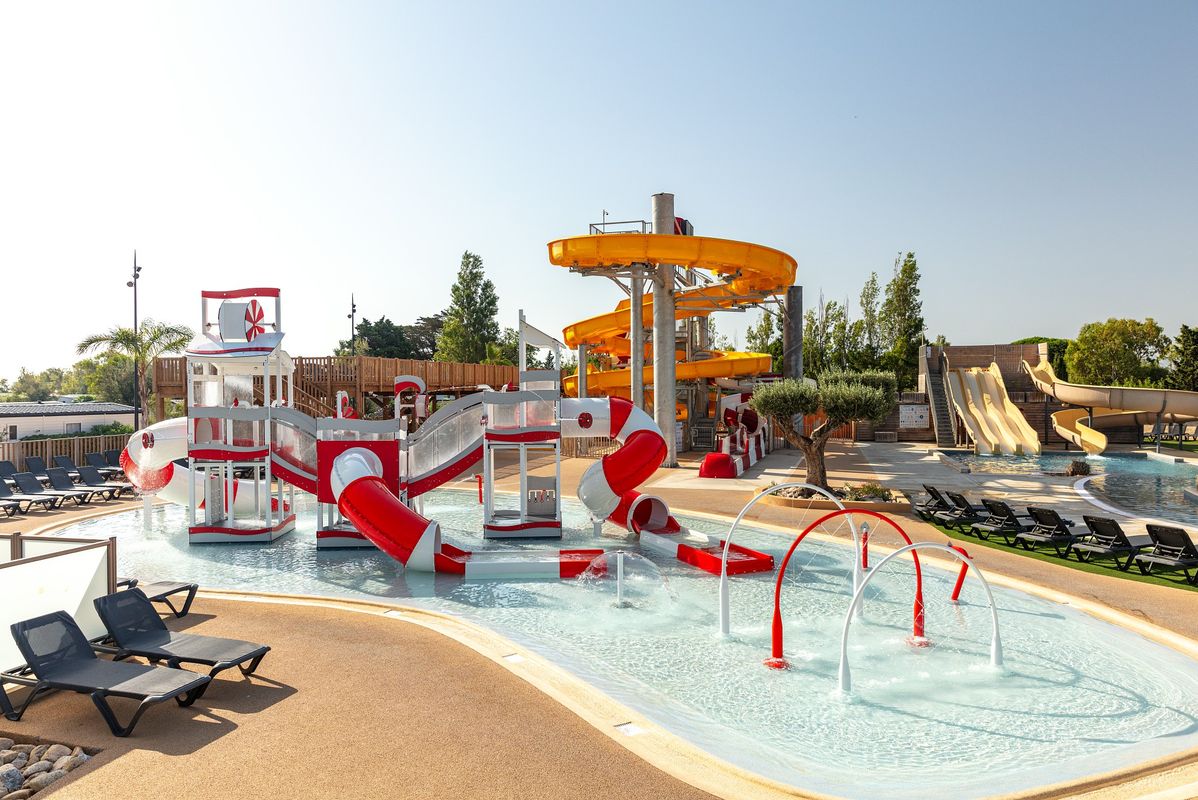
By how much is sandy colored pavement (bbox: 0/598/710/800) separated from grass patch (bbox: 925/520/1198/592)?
9346mm

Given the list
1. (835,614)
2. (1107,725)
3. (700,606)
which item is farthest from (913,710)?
(700,606)

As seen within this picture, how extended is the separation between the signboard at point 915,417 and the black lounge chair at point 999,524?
2600 cm

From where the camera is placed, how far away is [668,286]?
2783 centimetres

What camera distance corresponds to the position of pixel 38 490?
19312 mm

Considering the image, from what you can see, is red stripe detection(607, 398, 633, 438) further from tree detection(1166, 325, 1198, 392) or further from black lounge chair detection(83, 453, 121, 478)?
tree detection(1166, 325, 1198, 392)

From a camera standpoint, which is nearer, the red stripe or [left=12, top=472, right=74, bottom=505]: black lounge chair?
the red stripe

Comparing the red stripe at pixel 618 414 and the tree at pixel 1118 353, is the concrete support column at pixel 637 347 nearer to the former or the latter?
the red stripe at pixel 618 414

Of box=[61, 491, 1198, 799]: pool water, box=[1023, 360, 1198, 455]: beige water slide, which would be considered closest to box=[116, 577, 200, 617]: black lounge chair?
box=[61, 491, 1198, 799]: pool water

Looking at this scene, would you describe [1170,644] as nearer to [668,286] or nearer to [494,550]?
[494,550]

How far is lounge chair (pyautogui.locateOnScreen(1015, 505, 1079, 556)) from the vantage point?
1309 cm

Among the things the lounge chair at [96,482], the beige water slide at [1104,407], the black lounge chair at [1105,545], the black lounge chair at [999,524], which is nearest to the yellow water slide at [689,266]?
the black lounge chair at [999,524]

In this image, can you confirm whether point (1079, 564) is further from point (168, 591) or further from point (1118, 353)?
point (1118, 353)

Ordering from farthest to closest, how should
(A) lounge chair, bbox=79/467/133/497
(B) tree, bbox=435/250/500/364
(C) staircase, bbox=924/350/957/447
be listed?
(B) tree, bbox=435/250/500/364 → (C) staircase, bbox=924/350/957/447 → (A) lounge chair, bbox=79/467/133/497

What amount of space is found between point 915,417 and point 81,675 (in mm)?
39513
